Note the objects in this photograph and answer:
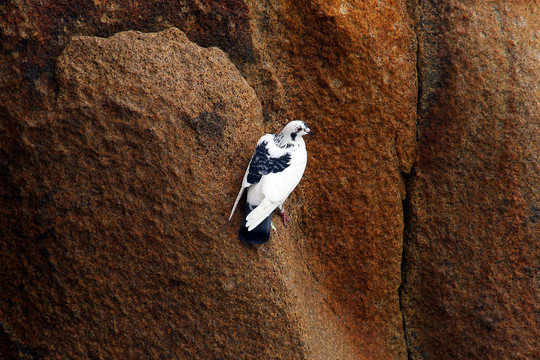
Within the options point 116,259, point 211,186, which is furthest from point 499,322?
point 116,259

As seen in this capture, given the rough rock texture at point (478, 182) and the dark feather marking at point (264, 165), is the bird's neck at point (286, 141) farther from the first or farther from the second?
the rough rock texture at point (478, 182)

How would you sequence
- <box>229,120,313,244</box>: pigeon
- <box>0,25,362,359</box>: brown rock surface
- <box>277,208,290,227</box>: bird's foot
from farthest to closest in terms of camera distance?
<box>277,208,290,227</box>: bird's foot, <box>0,25,362,359</box>: brown rock surface, <box>229,120,313,244</box>: pigeon

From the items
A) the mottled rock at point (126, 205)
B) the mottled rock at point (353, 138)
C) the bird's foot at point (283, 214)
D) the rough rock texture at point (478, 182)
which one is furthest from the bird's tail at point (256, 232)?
the rough rock texture at point (478, 182)

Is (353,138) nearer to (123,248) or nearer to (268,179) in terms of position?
(268,179)

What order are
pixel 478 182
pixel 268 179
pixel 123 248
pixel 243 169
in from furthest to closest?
pixel 478 182 < pixel 243 169 < pixel 123 248 < pixel 268 179

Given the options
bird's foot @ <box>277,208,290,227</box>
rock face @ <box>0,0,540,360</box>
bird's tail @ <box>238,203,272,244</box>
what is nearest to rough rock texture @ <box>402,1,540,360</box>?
rock face @ <box>0,0,540,360</box>

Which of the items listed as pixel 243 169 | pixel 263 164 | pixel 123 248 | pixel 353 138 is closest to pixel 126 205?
pixel 123 248

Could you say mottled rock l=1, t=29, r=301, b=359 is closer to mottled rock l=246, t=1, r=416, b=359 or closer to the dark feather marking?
the dark feather marking
